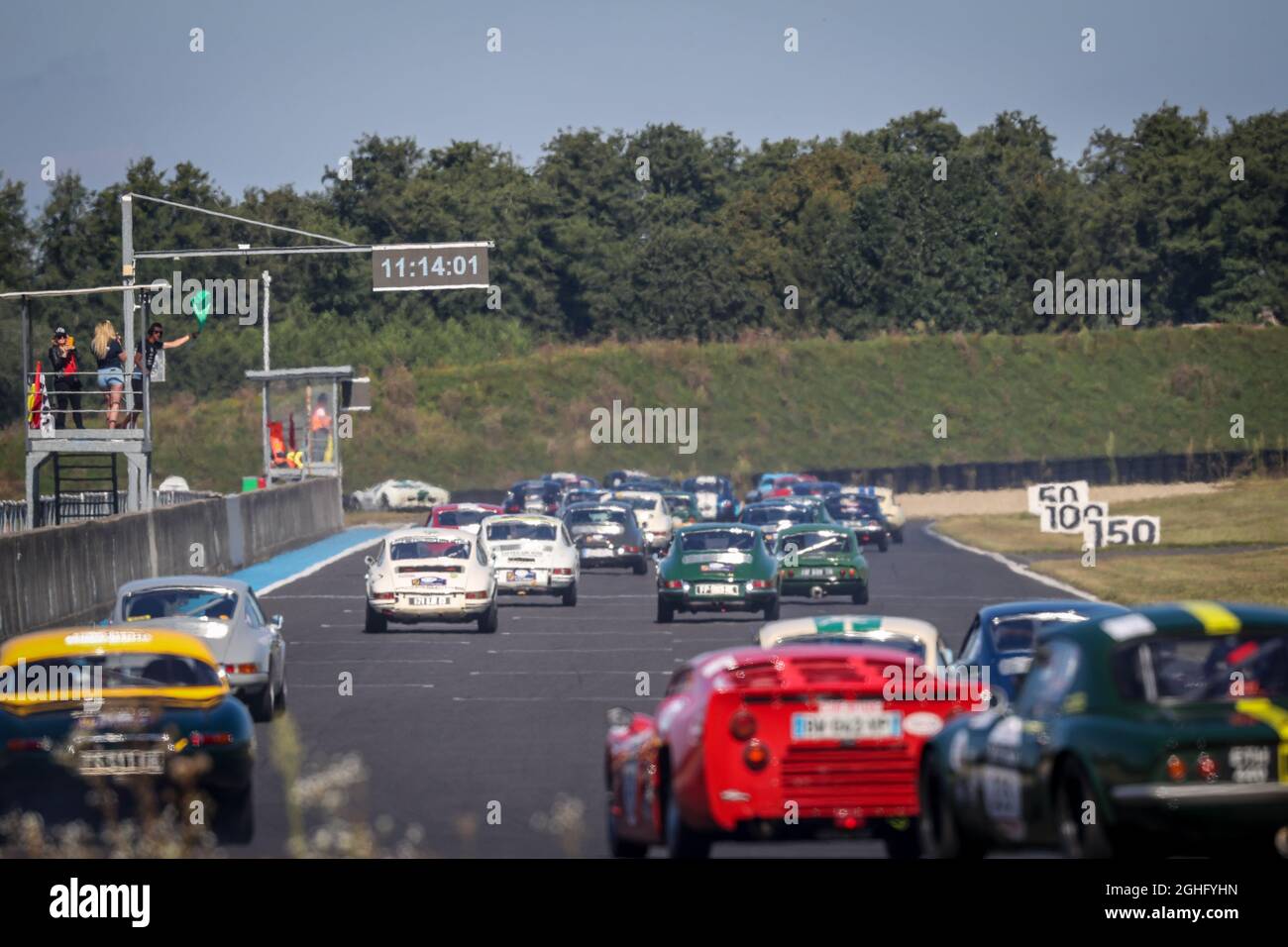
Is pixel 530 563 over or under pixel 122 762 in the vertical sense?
under

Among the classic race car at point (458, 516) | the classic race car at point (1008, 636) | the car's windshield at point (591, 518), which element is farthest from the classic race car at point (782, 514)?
the classic race car at point (1008, 636)

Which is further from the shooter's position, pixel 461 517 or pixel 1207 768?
pixel 461 517

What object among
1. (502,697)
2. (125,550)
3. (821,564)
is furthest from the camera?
(821,564)

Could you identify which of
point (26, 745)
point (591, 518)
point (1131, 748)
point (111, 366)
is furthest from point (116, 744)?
point (591, 518)

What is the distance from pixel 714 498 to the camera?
6850 cm

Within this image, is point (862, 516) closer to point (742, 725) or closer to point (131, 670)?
point (131, 670)

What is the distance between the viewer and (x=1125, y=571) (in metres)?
45.8

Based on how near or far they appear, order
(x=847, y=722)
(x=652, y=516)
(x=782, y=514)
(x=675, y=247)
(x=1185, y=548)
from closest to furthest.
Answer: (x=847, y=722) → (x=782, y=514) → (x=652, y=516) → (x=1185, y=548) → (x=675, y=247)

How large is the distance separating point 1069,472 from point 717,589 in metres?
62.9

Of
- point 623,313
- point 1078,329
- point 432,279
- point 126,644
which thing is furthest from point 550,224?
→ point 126,644

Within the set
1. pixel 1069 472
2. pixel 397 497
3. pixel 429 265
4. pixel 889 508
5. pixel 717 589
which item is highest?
pixel 429 265

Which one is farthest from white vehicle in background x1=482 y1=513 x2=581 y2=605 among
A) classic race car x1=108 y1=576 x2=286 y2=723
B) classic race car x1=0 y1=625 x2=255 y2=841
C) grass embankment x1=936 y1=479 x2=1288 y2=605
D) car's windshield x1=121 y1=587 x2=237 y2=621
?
classic race car x1=0 y1=625 x2=255 y2=841

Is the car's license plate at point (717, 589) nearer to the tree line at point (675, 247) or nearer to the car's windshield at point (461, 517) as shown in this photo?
the car's windshield at point (461, 517)
